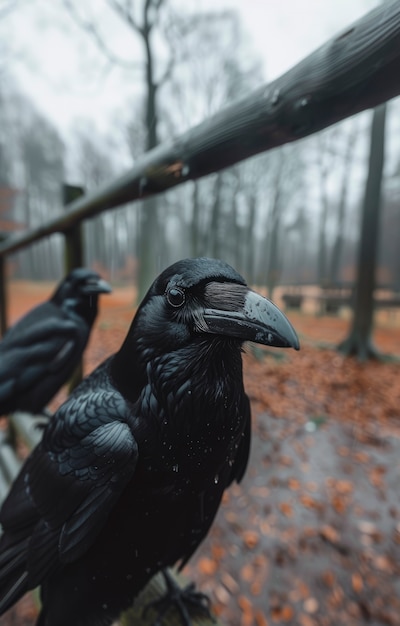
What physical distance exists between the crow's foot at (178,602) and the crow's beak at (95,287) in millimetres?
1173

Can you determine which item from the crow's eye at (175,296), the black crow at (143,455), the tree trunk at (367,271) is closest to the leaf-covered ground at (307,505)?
the black crow at (143,455)

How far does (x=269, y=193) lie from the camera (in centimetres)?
116

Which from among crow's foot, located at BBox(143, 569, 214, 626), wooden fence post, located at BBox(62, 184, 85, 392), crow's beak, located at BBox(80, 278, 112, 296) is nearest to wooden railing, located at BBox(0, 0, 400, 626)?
crow's beak, located at BBox(80, 278, 112, 296)

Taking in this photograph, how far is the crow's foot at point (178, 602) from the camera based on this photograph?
1.12 m

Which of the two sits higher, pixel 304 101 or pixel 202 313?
pixel 304 101

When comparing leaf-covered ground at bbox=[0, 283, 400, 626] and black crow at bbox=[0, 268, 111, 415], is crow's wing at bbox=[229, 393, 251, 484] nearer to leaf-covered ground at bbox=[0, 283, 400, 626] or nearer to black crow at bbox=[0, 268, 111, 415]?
leaf-covered ground at bbox=[0, 283, 400, 626]

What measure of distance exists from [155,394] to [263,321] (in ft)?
0.82

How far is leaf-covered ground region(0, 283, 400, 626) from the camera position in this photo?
189 centimetres

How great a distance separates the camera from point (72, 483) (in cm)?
68

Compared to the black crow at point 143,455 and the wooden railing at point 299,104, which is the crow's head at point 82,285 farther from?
the black crow at point 143,455

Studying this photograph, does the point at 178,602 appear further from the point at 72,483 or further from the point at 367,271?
the point at 367,271

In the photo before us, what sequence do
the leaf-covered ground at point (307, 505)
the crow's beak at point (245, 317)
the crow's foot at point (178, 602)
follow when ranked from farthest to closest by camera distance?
the leaf-covered ground at point (307, 505) → the crow's foot at point (178, 602) → the crow's beak at point (245, 317)

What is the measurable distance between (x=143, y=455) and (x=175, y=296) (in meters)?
0.30

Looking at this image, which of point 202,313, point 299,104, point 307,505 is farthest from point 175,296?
point 307,505
